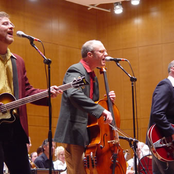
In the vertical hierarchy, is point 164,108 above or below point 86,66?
below

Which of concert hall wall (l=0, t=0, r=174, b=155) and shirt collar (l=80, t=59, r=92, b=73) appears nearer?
shirt collar (l=80, t=59, r=92, b=73)

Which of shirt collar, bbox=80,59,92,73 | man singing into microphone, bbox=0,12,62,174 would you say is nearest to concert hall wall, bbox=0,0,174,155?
shirt collar, bbox=80,59,92,73

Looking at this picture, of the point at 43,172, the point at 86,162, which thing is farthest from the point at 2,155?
the point at 43,172

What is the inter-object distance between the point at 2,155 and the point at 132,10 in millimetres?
9047

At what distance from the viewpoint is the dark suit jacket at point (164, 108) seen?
4.24 meters

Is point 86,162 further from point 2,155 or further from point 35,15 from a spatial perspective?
point 35,15

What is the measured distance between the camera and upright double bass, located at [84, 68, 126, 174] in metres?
3.86

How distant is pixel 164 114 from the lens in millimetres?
4305

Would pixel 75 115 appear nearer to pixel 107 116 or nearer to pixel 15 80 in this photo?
pixel 107 116

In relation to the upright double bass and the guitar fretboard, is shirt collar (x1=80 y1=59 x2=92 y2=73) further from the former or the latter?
the guitar fretboard

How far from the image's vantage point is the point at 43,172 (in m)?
5.52

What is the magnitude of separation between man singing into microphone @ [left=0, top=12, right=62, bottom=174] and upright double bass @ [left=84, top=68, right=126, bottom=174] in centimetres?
80

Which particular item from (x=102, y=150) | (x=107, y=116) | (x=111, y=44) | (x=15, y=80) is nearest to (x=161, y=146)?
(x=102, y=150)

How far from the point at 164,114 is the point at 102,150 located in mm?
950
